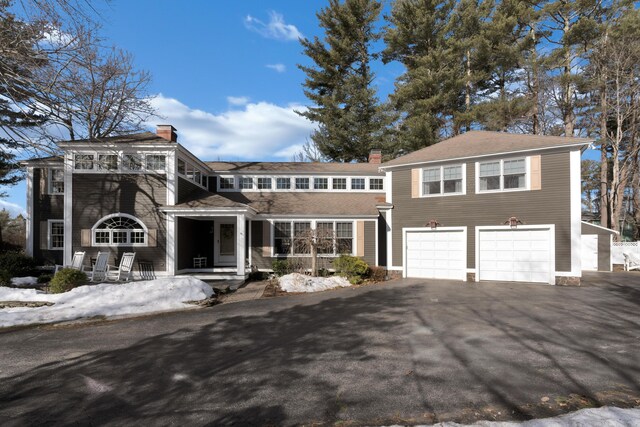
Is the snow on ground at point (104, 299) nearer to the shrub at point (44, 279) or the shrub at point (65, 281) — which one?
the shrub at point (65, 281)

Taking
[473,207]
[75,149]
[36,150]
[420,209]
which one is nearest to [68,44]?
[36,150]

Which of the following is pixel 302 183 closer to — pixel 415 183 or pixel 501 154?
pixel 415 183

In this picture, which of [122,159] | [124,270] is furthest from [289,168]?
[124,270]

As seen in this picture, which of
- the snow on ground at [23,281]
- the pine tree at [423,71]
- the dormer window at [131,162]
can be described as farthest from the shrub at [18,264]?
the pine tree at [423,71]

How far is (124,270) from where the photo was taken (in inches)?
530

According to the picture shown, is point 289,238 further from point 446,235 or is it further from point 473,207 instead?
point 473,207

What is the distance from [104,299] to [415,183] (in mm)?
11942

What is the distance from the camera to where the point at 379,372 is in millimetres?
4891

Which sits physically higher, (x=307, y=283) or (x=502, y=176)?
(x=502, y=176)

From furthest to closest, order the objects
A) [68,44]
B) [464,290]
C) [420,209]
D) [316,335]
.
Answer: [420,209] → [464,290] → [68,44] → [316,335]

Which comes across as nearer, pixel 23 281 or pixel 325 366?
pixel 325 366

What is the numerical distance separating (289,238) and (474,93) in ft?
65.3

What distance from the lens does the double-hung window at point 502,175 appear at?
1332 cm

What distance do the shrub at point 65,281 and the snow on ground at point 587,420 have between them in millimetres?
11022
